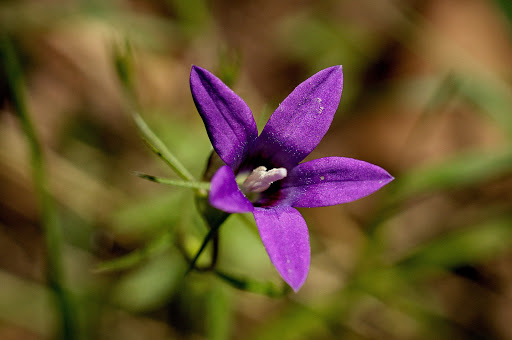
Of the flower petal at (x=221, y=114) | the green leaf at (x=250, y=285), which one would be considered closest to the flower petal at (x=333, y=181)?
the flower petal at (x=221, y=114)

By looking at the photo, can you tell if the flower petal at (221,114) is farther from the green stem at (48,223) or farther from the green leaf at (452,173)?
the green leaf at (452,173)

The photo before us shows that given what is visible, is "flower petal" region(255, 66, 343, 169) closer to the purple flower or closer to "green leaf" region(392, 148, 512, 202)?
the purple flower

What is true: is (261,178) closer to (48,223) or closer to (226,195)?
(226,195)

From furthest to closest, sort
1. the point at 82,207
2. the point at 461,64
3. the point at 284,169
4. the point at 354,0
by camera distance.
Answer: the point at 354,0, the point at 461,64, the point at 82,207, the point at 284,169

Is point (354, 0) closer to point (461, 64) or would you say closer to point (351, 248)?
point (461, 64)

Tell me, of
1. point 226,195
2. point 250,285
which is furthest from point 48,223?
point 226,195

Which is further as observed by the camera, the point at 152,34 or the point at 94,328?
the point at 152,34

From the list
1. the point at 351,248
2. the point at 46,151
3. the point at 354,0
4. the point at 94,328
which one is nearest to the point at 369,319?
the point at 351,248
